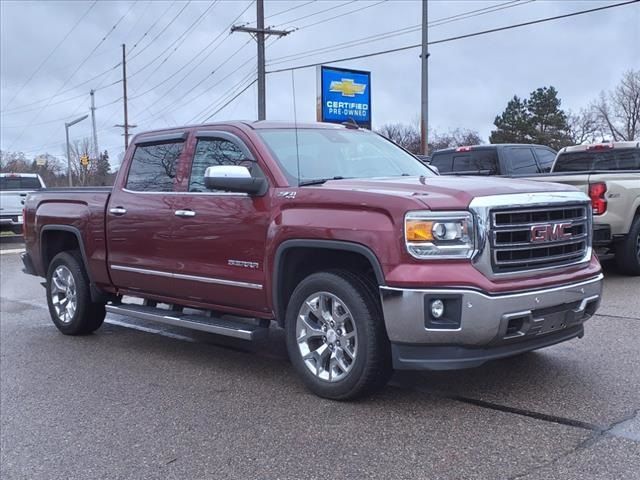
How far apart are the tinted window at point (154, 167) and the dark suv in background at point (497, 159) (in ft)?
24.8

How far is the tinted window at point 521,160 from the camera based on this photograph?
13.6 metres

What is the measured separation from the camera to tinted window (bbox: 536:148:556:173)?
1422cm

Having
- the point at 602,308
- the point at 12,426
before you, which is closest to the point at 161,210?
the point at 12,426

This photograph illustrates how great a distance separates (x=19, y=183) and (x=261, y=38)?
9.88 metres

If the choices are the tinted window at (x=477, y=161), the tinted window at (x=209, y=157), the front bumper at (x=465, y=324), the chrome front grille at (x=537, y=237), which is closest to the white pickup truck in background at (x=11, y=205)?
the tinted window at (x=477, y=161)

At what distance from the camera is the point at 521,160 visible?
13852 millimetres

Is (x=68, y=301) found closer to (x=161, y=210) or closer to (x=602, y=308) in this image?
(x=161, y=210)

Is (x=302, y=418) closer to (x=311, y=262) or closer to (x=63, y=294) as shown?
(x=311, y=262)

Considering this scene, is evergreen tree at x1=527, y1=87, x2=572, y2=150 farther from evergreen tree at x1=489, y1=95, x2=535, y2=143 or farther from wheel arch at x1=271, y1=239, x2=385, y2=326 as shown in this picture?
wheel arch at x1=271, y1=239, x2=385, y2=326

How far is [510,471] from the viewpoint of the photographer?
12.2ft

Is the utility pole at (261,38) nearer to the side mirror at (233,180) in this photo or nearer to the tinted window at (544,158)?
the tinted window at (544,158)

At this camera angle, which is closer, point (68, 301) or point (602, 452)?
point (602, 452)

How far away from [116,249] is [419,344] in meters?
3.58

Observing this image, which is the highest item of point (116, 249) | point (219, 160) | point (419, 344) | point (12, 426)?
point (219, 160)
